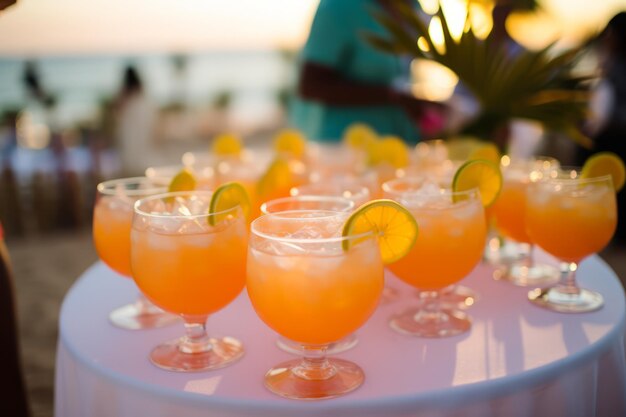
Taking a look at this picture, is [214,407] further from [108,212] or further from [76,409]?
[108,212]

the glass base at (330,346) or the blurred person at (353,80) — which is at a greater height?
the blurred person at (353,80)

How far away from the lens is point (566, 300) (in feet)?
4.53

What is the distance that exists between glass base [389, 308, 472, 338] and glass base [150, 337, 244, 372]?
332 millimetres

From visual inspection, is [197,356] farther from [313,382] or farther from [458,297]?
[458,297]

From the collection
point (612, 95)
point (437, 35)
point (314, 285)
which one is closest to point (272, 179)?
point (314, 285)

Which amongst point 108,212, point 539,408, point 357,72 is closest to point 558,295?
point 539,408

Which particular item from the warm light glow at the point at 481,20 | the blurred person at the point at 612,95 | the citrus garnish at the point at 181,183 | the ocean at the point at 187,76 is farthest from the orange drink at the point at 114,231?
the ocean at the point at 187,76

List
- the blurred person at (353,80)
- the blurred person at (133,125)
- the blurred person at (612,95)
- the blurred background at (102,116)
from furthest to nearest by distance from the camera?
the blurred person at (133,125) → the blurred person at (612,95) → the blurred background at (102,116) → the blurred person at (353,80)

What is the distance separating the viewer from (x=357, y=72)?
3025mm

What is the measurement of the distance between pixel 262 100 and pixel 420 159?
17.4 metres

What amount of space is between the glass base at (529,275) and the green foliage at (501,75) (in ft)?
1.86

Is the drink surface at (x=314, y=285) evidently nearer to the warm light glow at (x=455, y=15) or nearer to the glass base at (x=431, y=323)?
the glass base at (x=431, y=323)

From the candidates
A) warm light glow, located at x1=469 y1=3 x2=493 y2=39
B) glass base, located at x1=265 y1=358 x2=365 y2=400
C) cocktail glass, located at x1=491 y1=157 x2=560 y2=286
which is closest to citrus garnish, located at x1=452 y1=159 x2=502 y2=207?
cocktail glass, located at x1=491 y1=157 x2=560 y2=286

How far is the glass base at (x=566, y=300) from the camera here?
134 cm
